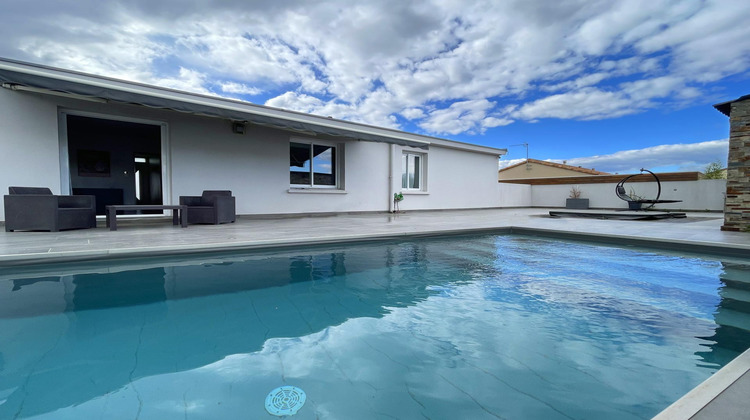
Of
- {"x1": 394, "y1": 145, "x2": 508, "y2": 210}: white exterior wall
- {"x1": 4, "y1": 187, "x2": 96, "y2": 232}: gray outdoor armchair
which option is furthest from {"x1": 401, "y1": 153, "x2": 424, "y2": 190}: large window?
{"x1": 4, "y1": 187, "x2": 96, "y2": 232}: gray outdoor armchair

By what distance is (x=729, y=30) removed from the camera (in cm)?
931

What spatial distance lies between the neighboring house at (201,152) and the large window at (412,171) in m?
0.04

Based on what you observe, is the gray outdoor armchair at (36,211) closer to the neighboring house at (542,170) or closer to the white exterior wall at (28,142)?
the white exterior wall at (28,142)

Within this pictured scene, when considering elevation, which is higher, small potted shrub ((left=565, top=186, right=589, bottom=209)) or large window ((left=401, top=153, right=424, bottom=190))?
large window ((left=401, top=153, right=424, bottom=190))

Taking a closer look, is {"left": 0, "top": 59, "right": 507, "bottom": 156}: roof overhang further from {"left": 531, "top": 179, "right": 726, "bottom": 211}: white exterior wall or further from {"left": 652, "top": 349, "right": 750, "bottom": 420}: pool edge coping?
{"left": 531, "top": 179, "right": 726, "bottom": 211}: white exterior wall

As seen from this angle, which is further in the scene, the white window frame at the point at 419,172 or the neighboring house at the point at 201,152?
the white window frame at the point at 419,172

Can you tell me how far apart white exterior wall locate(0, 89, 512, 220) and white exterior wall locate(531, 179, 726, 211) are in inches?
236

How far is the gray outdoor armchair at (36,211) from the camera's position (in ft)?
17.8

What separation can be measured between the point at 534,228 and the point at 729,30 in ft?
29.3

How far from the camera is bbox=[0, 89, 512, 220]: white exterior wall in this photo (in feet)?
20.9

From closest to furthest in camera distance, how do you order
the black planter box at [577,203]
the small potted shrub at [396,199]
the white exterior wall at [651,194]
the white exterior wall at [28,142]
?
the white exterior wall at [28,142]
the small potted shrub at [396,199]
the white exterior wall at [651,194]
the black planter box at [577,203]

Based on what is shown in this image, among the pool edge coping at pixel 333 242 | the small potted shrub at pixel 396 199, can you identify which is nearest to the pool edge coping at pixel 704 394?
the pool edge coping at pixel 333 242

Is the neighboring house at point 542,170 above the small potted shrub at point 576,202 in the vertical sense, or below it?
above

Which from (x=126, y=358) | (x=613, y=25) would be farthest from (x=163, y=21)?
(x=613, y=25)
